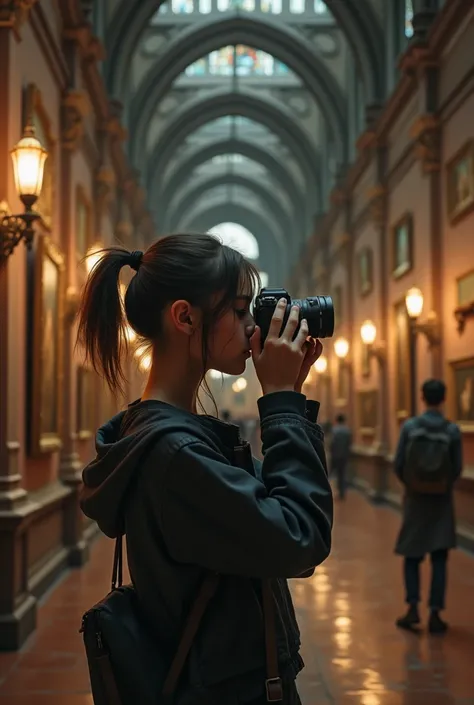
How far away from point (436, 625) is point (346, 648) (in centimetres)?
89

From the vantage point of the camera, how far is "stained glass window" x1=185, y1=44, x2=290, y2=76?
29578 millimetres

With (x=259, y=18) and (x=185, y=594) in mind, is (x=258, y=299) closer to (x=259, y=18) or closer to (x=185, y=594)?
(x=185, y=594)

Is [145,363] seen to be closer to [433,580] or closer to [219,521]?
[219,521]

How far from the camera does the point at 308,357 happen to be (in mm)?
1882

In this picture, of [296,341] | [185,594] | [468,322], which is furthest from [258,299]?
[468,322]

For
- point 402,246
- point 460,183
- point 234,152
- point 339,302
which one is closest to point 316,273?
point 339,302

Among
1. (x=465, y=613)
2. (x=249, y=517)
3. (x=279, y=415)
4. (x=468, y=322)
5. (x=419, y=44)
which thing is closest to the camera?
(x=249, y=517)

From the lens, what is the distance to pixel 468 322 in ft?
37.4

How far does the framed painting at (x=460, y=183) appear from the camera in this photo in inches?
445

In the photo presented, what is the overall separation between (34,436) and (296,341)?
22.8 feet

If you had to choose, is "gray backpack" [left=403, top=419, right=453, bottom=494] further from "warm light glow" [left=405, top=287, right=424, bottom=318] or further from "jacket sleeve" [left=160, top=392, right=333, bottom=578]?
"jacket sleeve" [left=160, top=392, right=333, bottom=578]

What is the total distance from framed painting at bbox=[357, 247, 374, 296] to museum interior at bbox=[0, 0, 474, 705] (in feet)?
0.28

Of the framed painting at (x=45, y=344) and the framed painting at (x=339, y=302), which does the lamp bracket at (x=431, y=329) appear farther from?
the framed painting at (x=339, y=302)

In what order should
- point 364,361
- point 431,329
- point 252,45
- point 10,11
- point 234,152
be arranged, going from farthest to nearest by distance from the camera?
Answer: point 234,152 < point 252,45 < point 364,361 < point 431,329 < point 10,11
